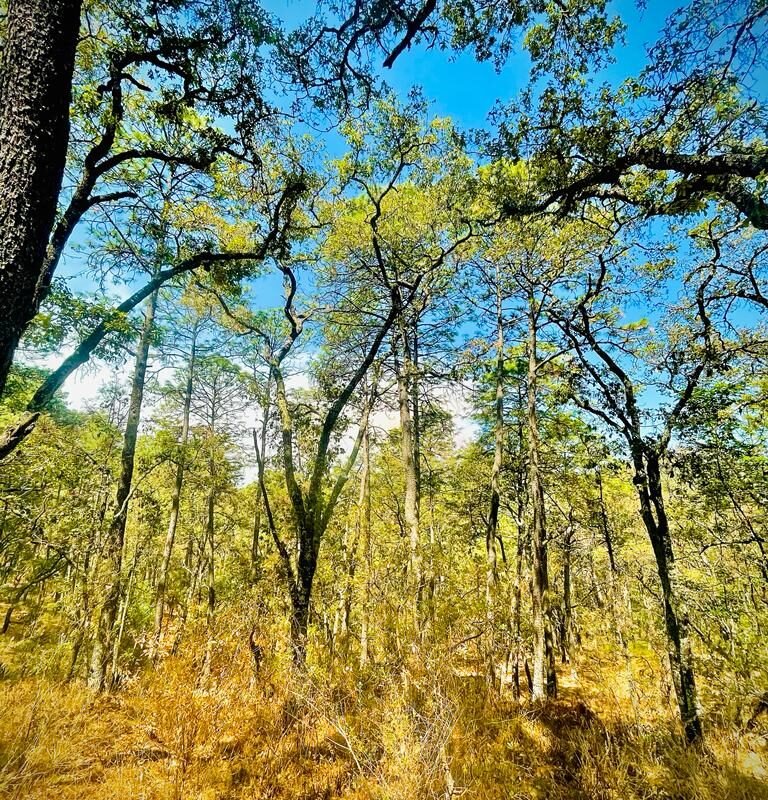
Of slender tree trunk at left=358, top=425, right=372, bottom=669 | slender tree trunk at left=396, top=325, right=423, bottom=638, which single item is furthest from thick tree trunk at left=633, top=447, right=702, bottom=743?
slender tree trunk at left=358, top=425, right=372, bottom=669

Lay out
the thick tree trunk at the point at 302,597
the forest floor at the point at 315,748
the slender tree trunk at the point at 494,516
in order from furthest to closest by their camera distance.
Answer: the slender tree trunk at the point at 494,516
the thick tree trunk at the point at 302,597
the forest floor at the point at 315,748

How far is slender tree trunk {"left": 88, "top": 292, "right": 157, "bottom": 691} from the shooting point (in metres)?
6.20

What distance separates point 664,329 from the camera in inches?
276

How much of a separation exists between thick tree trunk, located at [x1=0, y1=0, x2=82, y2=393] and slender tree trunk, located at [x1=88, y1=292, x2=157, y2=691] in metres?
4.96

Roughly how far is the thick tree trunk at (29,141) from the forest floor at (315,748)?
458cm

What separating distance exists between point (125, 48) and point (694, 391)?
9.77 m

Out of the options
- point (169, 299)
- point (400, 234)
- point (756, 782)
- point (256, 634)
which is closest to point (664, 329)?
→ point (400, 234)

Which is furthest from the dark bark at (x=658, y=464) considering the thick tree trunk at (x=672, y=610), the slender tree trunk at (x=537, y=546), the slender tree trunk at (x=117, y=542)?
the slender tree trunk at (x=117, y=542)

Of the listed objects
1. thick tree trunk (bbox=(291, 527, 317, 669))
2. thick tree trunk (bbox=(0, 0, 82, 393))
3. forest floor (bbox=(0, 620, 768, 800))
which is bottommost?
forest floor (bbox=(0, 620, 768, 800))

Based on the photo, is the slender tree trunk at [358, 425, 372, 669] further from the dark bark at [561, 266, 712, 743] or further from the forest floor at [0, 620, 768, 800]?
the dark bark at [561, 266, 712, 743]

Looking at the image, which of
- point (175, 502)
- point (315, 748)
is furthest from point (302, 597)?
point (175, 502)

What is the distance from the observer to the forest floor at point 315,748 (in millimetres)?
3736

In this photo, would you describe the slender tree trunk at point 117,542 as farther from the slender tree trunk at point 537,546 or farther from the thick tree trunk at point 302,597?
the slender tree trunk at point 537,546

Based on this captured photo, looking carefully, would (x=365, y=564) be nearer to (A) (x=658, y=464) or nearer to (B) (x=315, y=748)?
(B) (x=315, y=748)
